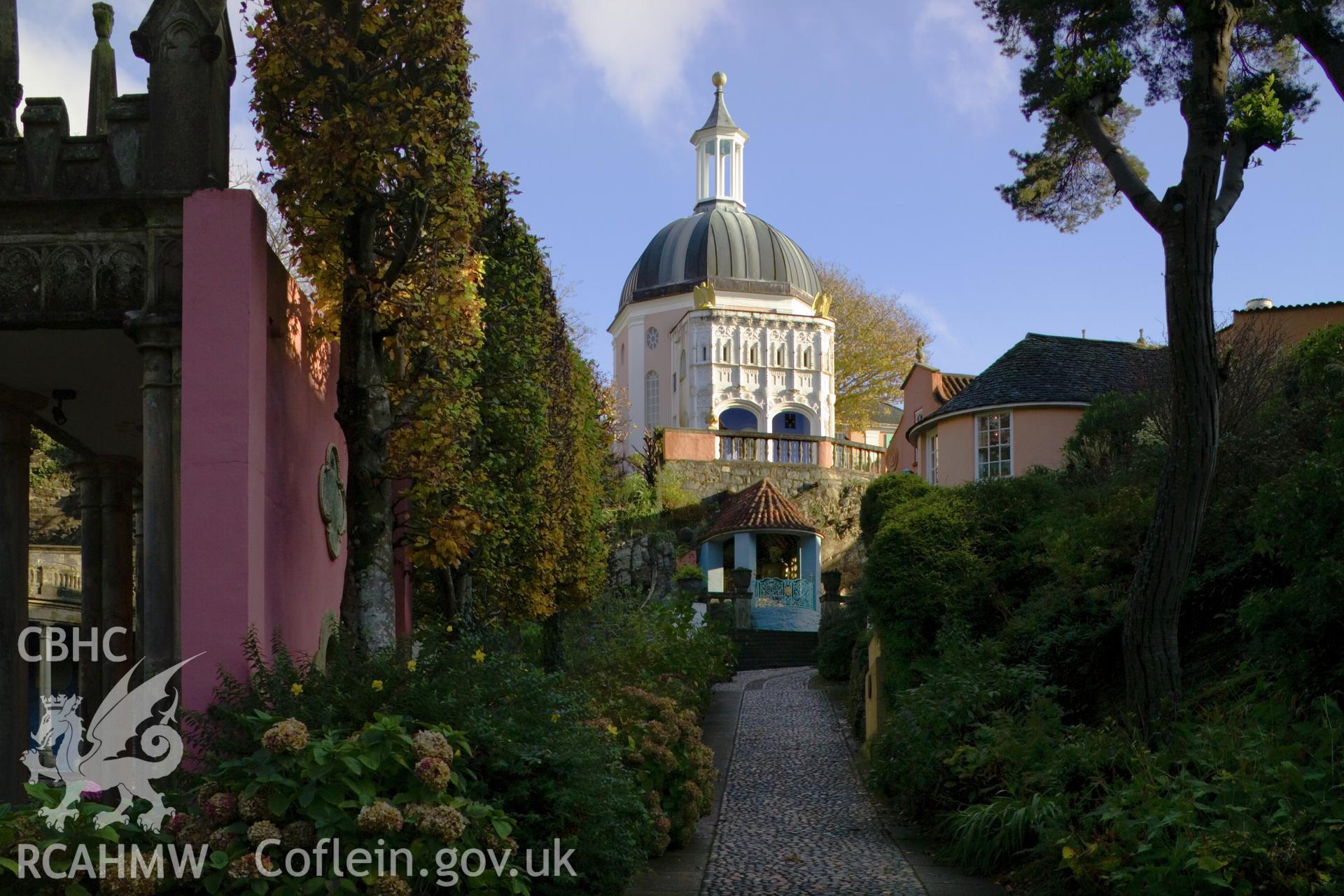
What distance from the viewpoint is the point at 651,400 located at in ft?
171

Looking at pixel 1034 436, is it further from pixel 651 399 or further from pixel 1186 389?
pixel 651 399

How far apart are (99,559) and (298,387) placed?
262 inches

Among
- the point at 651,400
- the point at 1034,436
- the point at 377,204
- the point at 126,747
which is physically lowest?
the point at 126,747

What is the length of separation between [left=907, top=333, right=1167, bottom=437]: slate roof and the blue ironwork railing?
8.65 m

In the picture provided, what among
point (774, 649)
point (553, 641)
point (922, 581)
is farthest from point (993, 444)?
point (922, 581)

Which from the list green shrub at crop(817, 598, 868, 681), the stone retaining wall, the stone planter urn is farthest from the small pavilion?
green shrub at crop(817, 598, 868, 681)

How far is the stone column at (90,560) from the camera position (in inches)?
608

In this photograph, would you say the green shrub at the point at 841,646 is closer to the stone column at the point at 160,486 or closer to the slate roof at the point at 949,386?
the slate roof at the point at 949,386

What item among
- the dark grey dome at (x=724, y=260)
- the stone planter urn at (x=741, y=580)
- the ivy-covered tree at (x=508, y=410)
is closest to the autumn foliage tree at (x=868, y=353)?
the dark grey dome at (x=724, y=260)

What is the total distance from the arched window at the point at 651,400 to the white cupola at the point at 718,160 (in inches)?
291

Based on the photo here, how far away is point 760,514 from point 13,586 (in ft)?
84.8

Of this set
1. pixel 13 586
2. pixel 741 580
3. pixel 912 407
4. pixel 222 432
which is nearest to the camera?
pixel 222 432

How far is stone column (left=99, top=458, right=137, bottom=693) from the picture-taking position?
1550 centimetres

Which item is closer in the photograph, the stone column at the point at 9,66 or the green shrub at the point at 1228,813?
the green shrub at the point at 1228,813
